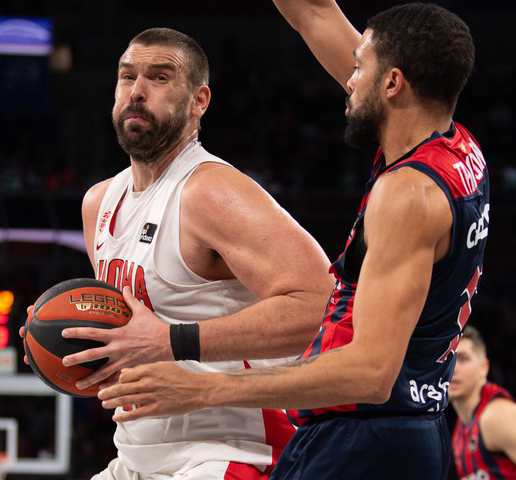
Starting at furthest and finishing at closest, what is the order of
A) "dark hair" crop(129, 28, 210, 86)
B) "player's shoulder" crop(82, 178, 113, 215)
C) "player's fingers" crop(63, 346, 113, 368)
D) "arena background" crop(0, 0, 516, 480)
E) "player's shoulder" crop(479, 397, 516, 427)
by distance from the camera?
"arena background" crop(0, 0, 516, 480), "player's shoulder" crop(479, 397, 516, 427), "player's shoulder" crop(82, 178, 113, 215), "dark hair" crop(129, 28, 210, 86), "player's fingers" crop(63, 346, 113, 368)

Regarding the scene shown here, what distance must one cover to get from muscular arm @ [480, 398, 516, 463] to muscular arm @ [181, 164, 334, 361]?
2.66 metres

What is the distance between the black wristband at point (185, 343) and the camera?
8.84ft

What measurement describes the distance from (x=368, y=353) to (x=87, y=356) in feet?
3.28

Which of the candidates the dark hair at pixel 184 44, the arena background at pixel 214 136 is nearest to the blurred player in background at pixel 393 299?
the dark hair at pixel 184 44

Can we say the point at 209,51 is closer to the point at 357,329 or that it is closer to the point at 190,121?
the point at 190,121

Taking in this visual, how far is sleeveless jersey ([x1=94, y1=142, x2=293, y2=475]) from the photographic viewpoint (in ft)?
9.54

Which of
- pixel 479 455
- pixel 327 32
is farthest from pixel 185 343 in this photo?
pixel 479 455

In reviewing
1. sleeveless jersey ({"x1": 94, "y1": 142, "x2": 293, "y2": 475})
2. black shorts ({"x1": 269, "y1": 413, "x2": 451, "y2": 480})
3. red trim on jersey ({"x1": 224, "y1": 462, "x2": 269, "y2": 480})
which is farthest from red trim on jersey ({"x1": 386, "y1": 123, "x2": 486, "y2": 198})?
red trim on jersey ({"x1": 224, "y1": 462, "x2": 269, "y2": 480})

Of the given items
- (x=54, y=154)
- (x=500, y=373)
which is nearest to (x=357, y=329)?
(x=500, y=373)

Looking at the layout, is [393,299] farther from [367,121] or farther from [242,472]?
[242,472]

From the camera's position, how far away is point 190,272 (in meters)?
2.96

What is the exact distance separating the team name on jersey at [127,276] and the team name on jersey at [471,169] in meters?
1.21

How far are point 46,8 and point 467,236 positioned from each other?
1524 centimetres

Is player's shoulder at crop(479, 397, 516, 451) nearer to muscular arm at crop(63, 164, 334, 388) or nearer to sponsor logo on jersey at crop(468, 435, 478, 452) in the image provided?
sponsor logo on jersey at crop(468, 435, 478, 452)
